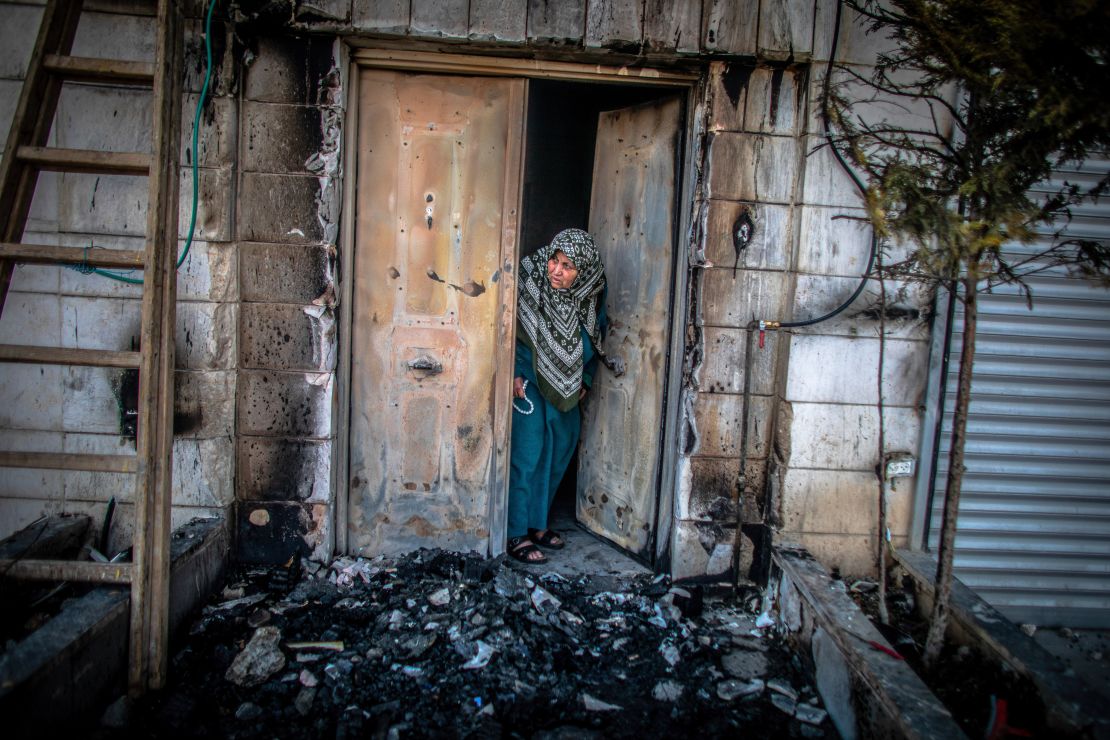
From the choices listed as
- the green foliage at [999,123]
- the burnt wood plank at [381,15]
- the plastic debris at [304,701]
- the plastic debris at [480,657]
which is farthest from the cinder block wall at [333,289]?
the plastic debris at [480,657]

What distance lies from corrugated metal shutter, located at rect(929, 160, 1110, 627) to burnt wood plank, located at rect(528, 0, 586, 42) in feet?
7.49

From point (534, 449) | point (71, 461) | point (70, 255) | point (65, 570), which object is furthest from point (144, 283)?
point (534, 449)

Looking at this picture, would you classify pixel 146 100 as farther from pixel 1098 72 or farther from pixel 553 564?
pixel 1098 72

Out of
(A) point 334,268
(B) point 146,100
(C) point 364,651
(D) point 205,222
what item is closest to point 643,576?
(C) point 364,651

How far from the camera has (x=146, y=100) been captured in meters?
3.09

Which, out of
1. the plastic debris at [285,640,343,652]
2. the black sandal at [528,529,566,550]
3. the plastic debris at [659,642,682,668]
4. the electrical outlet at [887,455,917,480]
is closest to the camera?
the plastic debris at [285,640,343,652]

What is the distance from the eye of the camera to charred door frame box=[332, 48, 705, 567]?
3.29 meters

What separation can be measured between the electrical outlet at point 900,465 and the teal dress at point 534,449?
165 centimetres

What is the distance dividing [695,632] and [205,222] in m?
2.96

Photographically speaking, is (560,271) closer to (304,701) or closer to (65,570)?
(304,701)

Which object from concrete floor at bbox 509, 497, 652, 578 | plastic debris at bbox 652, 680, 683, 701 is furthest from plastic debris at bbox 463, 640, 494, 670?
concrete floor at bbox 509, 497, 652, 578

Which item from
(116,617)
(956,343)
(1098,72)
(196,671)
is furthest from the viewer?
(956,343)

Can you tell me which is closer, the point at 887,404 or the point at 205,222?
the point at 205,222

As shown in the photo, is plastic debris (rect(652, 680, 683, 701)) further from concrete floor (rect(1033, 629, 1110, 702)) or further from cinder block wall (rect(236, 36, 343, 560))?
concrete floor (rect(1033, 629, 1110, 702))
